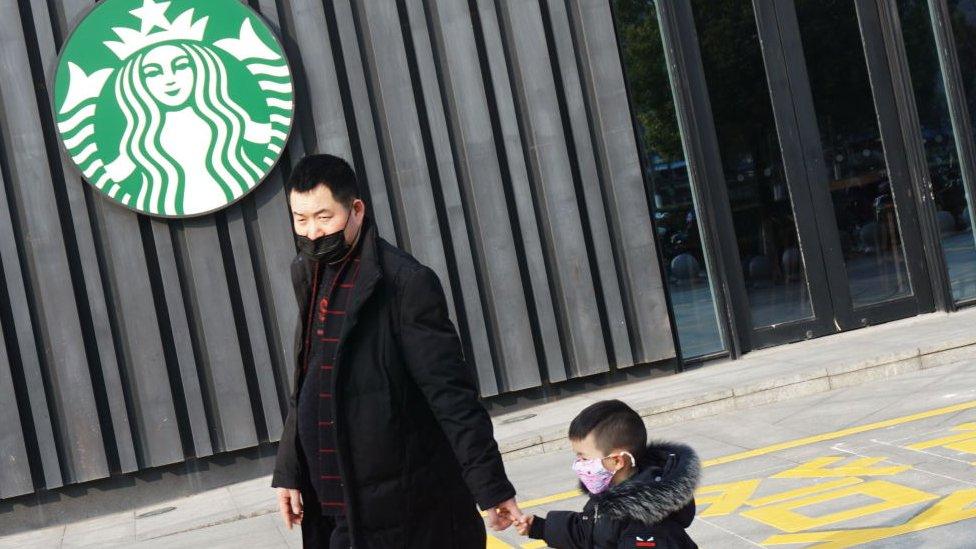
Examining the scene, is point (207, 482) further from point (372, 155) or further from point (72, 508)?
point (372, 155)

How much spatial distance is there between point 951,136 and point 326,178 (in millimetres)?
8985

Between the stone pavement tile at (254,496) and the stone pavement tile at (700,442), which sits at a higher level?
the stone pavement tile at (254,496)

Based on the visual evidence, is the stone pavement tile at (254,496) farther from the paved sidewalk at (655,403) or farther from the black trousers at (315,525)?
the black trousers at (315,525)

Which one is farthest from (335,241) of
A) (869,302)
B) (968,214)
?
(968,214)

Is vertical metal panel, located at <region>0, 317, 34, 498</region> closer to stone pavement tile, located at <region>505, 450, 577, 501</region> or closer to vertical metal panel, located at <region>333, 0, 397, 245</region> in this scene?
vertical metal panel, located at <region>333, 0, 397, 245</region>

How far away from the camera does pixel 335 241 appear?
12.3 feet

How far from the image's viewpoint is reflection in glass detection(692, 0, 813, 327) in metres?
10.8

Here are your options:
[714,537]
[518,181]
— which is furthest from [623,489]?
[518,181]

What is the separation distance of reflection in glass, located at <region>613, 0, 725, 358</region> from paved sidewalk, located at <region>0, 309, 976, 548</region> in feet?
1.99

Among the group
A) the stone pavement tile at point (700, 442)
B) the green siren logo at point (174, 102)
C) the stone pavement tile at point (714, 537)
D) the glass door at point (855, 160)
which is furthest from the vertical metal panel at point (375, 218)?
the stone pavement tile at point (714, 537)

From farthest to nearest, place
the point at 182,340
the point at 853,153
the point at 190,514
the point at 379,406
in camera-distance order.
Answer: the point at 853,153 < the point at 182,340 < the point at 190,514 < the point at 379,406

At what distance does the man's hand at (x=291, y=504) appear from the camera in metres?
3.86

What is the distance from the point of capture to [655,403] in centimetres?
909

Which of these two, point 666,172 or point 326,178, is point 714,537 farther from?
point 666,172
